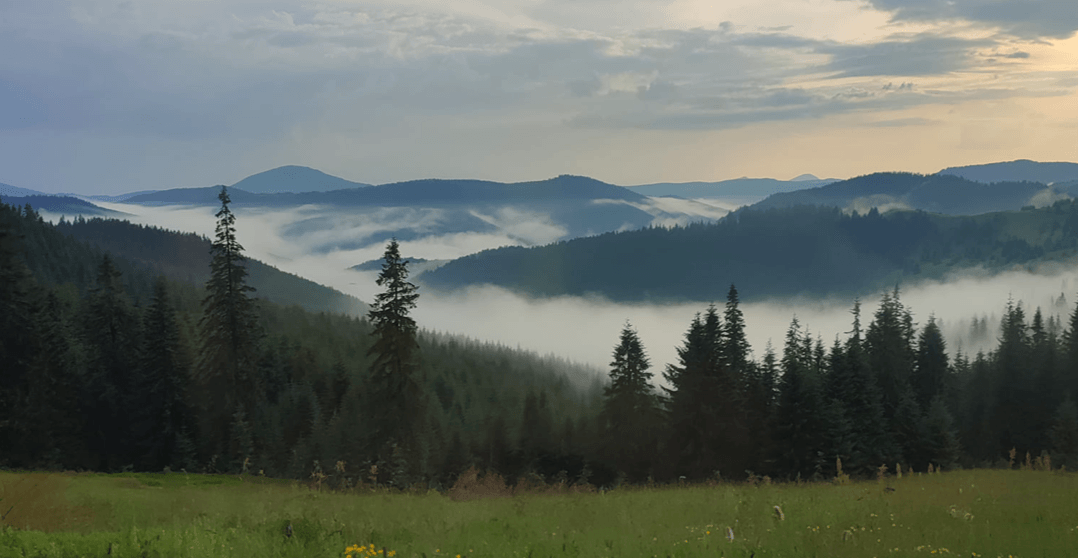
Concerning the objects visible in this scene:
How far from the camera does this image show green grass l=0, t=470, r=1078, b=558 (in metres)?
10.5

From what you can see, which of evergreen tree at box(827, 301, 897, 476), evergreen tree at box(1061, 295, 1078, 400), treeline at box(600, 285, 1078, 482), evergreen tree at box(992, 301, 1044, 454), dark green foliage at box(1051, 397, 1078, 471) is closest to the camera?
treeline at box(600, 285, 1078, 482)

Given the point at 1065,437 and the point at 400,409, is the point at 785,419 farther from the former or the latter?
the point at 1065,437

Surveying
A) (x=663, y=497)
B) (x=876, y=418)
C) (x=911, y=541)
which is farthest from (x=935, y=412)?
(x=911, y=541)

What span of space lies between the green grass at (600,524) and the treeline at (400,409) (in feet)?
54.2

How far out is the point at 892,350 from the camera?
256 ft

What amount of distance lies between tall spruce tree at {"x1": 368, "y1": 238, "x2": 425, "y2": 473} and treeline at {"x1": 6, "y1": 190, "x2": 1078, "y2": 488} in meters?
0.08

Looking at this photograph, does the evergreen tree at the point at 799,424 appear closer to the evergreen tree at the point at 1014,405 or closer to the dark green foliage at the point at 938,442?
the dark green foliage at the point at 938,442

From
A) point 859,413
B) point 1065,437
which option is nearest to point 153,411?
point 859,413

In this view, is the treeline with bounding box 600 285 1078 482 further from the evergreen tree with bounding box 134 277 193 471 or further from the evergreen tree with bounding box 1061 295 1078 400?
the evergreen tree with bounding box 134 277 193 471

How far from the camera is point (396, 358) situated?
39.1 meters

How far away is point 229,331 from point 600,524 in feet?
119

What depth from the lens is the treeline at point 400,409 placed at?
138 feet

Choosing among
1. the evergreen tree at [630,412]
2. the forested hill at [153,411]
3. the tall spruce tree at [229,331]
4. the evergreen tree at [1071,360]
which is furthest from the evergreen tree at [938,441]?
the tall spruce tree at [229,331]

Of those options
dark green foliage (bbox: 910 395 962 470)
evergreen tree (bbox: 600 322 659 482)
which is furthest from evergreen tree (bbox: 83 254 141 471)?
dark green foliage (bbox: 910 395 962 470)
